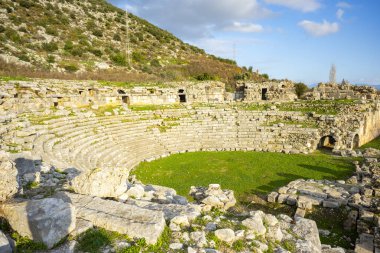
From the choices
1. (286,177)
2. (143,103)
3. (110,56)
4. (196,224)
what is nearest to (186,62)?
(110,56)

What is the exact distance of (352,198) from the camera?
31.3ft

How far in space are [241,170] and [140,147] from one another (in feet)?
19.5

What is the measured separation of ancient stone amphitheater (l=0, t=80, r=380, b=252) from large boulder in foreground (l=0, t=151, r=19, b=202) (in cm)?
2

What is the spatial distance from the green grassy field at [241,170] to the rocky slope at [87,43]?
1585cm

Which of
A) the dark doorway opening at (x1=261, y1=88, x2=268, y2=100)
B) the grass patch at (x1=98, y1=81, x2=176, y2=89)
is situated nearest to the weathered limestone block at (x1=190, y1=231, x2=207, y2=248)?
the grass patch at (x1=98, y1=81, x2=176, y2=89)

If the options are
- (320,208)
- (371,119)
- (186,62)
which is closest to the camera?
(320,208)

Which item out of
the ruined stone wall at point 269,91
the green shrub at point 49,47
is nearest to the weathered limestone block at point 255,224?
the ruined stone wall at point 269,91

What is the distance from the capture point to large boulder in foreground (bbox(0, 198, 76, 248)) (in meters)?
4.25

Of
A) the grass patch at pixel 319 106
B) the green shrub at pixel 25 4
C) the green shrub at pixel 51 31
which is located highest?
the green shrub at pixel 25 4

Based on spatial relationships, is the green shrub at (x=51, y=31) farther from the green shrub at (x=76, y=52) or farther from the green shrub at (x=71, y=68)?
the green shrub at (x=71, y=68)

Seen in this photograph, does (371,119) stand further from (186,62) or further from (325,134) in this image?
(186,62)

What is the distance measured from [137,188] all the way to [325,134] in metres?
14.7

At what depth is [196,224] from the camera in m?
5.25

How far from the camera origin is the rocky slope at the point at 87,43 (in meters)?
28.9
